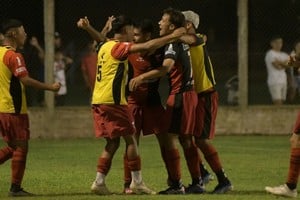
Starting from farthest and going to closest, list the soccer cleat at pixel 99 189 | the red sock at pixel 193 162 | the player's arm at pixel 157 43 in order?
the red sock at pixel 193 162, the soccer cleat at pixel 99 189, the player's arm at pixel 157 43

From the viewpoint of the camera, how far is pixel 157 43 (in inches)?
443

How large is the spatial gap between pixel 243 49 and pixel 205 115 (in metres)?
9.71

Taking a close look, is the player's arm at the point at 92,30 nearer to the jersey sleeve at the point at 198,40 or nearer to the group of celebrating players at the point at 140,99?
the group of celebrating players at the point at 140,99

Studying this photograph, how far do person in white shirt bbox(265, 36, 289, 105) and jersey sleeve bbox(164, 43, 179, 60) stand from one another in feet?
34.6

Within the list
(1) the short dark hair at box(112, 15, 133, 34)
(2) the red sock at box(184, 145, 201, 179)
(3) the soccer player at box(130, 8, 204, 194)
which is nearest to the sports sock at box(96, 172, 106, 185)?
(3) the soccer player at box(130, 8, 204, 194)

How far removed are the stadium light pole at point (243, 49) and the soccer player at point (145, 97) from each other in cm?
974

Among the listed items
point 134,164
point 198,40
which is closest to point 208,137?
point 134,164

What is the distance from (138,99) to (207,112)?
2.79ft

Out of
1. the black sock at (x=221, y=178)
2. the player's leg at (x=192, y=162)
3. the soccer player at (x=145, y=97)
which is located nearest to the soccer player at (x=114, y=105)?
the soccer player at (x=145, y=97)

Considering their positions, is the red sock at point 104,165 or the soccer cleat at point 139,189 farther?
the soccer cleat at point 139,189

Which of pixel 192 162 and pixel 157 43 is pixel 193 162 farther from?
pixel 157 43

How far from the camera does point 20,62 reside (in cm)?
1170

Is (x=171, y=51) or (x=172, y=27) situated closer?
(x=171, y=51)

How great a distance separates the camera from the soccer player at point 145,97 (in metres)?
12.2
